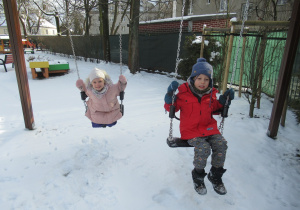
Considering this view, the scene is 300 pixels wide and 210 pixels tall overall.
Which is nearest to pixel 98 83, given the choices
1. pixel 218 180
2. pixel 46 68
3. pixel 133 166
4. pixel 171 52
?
pixel 133 166

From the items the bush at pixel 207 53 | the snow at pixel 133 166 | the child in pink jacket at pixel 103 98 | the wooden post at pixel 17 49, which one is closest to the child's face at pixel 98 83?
the child in pink jacket at pixel 103 98

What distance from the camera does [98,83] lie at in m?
2.97

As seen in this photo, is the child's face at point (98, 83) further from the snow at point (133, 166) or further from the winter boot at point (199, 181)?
the winter boot at point (199, 181)

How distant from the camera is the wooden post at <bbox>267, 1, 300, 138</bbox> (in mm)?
3018

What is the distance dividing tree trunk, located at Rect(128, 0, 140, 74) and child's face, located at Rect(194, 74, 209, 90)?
7.13m

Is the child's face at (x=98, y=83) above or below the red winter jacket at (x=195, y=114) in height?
above

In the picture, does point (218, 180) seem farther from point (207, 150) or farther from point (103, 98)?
point (103, 98)

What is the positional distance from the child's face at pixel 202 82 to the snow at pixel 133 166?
3.74ft

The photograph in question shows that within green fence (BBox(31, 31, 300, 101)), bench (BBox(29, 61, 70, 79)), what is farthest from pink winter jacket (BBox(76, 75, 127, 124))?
bench (BBox(29, 61, 70, 79))

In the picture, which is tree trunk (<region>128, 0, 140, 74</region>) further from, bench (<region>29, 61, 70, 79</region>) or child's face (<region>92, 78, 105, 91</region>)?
child's face (<region>92, 78, 105, 91</region>)

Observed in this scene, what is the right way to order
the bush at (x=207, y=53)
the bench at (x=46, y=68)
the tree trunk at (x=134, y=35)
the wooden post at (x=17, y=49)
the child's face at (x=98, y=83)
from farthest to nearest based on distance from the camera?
1. the bench at (x=46, y=68)
2. the tree trunk at (x=134, y=35)
3. the bush at (x=207, y=53)
4. the wooden post at (x=17, y=49)
5. the child's face at (x=98, y=83)

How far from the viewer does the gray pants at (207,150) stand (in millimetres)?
2217

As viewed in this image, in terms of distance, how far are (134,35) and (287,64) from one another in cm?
681

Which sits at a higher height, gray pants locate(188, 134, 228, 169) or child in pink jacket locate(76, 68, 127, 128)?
child in pink jacket locate(76, 68, 127, 128)
